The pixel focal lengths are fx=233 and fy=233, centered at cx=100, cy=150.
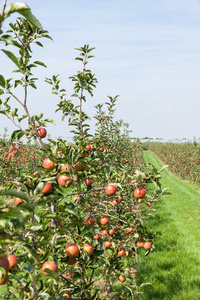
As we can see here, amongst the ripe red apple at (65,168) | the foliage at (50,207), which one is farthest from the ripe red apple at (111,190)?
the ripe red apple at (65,168)

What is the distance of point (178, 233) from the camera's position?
6453mm

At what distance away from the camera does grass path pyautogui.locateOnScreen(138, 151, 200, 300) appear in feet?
12.2

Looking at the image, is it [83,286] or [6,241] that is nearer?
[6,241]

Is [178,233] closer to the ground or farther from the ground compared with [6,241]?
closer to the ground

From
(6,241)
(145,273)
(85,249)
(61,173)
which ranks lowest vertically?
(145,273)

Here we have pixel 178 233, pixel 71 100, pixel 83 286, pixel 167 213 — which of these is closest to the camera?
pixel 83 286

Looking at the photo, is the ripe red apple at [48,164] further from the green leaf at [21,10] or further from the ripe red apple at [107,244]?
the ripe red apple at [107,244]

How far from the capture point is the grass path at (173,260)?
3.71 m

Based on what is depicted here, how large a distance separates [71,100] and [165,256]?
3.83m

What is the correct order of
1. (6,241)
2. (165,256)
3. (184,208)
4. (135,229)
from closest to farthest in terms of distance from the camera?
1. (6,241)
2. (135,229)
3. (165,256)
4. (184,208)

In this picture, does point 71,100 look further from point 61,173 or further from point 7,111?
point 61,173

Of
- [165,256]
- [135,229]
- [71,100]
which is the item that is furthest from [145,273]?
[71,100]

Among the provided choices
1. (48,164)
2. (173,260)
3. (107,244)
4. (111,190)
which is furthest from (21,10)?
(173,260)

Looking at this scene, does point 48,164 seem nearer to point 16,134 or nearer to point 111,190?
point 16,134
